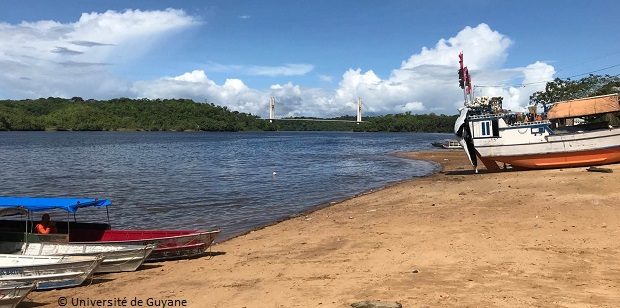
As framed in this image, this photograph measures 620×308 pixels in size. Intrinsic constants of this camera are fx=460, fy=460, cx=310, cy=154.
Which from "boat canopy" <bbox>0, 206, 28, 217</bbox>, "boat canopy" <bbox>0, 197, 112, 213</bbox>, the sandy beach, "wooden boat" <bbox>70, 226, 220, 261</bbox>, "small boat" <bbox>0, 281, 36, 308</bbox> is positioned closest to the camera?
the sandy beach

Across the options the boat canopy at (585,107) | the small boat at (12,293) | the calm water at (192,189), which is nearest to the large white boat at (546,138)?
the boat canopy at (585,107)

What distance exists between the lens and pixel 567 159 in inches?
1136

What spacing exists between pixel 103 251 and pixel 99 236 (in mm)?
1858

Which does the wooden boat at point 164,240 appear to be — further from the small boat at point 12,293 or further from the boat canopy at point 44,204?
the small boat at point 12,293

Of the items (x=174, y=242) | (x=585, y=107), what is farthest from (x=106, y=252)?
(x=585, y=107)

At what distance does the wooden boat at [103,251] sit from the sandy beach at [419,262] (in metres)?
0.34

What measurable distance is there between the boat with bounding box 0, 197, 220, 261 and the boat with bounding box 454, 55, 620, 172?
2229 centimetres

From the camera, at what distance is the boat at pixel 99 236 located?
44.2ft

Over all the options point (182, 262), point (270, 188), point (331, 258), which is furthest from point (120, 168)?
point (331, 258)

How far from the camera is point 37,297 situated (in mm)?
11031

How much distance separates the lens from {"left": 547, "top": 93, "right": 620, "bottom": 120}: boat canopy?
29.0m

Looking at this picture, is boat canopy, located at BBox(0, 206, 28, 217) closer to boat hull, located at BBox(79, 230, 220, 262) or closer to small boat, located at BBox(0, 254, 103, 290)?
small boat, located at BBox(0, 254, 103, 290)

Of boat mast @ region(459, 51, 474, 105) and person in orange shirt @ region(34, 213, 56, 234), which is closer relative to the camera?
person in orange shirt @ region(34, 213, 56, 234)

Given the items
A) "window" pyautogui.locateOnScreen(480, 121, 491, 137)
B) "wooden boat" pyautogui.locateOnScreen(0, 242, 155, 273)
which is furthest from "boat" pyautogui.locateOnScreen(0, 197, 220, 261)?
"window" pyautogui.locateOnScreen(480, 121, 491, 137)
